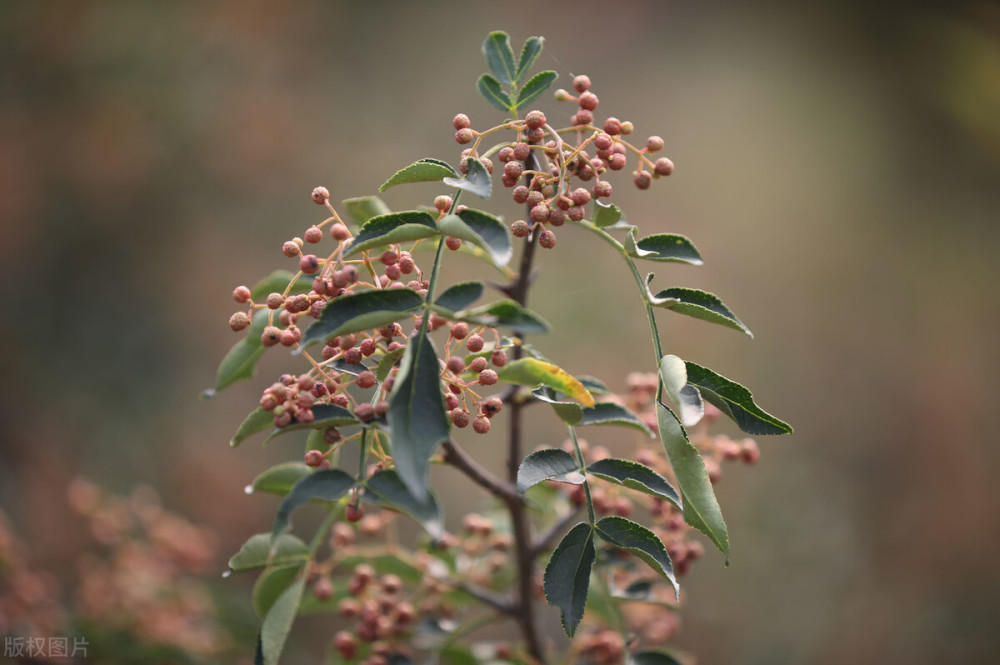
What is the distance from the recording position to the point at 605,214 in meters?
0.49

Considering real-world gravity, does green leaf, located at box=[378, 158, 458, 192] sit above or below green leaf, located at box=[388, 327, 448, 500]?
above

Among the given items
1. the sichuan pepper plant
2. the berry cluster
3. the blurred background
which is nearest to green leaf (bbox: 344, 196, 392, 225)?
the sichuan pepper plant

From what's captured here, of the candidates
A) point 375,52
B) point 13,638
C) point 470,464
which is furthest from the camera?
point 375,52

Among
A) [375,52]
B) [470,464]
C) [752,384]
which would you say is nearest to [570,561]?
[470,464]

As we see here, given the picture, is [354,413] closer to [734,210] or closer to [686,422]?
[686,422]

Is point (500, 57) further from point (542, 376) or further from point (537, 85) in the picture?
point (542, 376)

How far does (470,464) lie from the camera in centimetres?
51

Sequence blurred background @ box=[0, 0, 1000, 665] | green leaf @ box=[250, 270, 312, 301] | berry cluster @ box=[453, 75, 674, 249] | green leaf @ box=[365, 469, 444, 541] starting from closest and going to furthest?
1. green leaf @ box=[365, 469, 444, 541]
2. berry cluster @ box=[453, 75, 674, 249]
3. green leaf @ box=[250, 270, 312, 301]
4. blurred background @ box=[0, 0, 1000, 665]

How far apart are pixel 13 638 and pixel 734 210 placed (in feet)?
5.21

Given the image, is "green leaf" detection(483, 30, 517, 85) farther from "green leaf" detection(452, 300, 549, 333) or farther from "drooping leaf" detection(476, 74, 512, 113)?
"green leaf" detection(452, 300, 549, 333)

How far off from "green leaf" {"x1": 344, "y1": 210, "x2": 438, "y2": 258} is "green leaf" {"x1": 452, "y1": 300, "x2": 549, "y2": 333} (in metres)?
0.05

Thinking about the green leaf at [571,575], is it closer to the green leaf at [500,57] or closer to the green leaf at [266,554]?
the green leaf at [266,554]

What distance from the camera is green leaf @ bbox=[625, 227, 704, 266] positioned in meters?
0.46

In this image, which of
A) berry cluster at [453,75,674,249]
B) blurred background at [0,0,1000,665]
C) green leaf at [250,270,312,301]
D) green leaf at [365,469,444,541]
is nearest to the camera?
green leaf at [365,469,444,541]
